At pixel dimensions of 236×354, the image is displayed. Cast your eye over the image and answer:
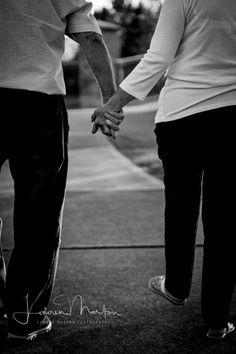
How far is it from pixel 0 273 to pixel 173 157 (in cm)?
107

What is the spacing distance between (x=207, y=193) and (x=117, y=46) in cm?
3164

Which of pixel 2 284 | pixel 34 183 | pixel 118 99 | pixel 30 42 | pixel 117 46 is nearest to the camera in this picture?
pixel 30 42

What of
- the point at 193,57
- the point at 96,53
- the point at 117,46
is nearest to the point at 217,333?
the point at 193,57

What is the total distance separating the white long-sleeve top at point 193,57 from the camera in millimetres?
1983

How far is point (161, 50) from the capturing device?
6.64ft

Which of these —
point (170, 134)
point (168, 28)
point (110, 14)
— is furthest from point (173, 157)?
point (110, 14)

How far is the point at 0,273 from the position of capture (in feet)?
7.82

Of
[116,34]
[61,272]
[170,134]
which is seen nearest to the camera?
[170,134]

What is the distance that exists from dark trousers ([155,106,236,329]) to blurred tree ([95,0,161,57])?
1769 inches

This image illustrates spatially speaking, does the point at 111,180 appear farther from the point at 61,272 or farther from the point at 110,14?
the point at 110,14

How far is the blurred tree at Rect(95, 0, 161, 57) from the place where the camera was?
4854 cm

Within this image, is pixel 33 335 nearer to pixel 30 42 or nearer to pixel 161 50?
pixel 30 42

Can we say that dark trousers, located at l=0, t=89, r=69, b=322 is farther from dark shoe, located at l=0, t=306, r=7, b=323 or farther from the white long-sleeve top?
the white long-sleeve top

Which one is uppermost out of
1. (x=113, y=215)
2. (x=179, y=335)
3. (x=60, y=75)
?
(x=60, y=75)
